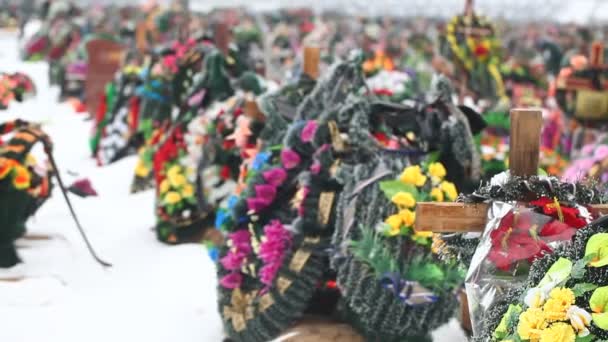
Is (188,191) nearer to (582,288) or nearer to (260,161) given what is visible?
(260,161)

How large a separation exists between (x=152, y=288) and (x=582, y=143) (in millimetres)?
3907

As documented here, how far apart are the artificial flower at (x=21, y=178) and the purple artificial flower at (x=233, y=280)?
5.47 feet

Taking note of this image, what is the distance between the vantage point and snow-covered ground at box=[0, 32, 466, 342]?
4.32m

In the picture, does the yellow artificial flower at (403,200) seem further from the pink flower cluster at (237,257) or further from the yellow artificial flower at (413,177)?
the pink flower cluster at (237,257)

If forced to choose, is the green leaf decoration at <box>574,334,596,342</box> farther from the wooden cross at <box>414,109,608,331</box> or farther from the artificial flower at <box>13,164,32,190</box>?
the artificial flower at <box>13,164,32,190</box>

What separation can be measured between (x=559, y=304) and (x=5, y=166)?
3875 mm

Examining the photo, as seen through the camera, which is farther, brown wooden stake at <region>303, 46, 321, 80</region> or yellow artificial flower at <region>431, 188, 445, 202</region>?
brown wooden stake at <region>303, 46, 321, 80</region>

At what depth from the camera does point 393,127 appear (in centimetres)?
375

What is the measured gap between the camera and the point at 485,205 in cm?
217

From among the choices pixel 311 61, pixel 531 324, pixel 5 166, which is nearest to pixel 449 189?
pixel 311 61

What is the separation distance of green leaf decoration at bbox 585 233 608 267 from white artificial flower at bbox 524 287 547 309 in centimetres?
12

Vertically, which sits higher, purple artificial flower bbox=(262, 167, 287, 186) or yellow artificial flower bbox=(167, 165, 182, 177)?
purple artificial flower bbox=(262, 167, 287, 186)

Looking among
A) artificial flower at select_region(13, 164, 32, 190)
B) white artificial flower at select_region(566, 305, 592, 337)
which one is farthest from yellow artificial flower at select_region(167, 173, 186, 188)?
white artificial flower at select_region(566, 305, 592, 337)

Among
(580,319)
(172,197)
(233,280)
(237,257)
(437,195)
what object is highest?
(580,319)
